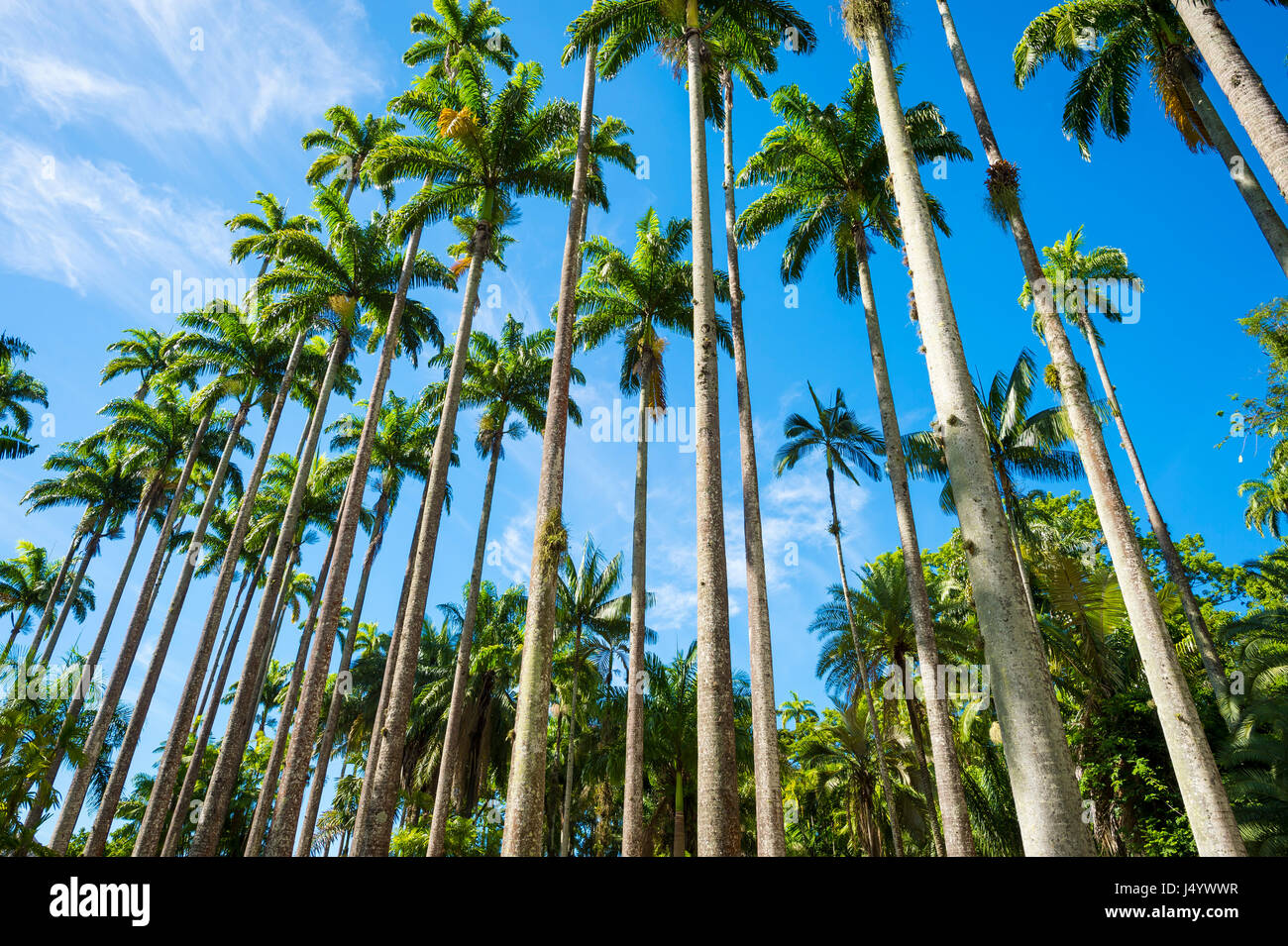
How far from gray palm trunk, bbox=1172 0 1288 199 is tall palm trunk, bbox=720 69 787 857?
922 cm

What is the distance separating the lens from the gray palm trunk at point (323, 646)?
14688mm

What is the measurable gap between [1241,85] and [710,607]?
35.9 ft

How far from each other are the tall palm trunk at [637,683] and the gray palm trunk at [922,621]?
23.4 ft

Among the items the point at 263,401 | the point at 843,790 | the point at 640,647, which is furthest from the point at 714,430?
the point at 263,401

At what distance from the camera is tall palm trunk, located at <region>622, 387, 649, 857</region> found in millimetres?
17281

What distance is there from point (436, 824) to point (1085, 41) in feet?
86.5

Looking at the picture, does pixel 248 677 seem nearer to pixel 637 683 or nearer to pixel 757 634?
pixel 637 683

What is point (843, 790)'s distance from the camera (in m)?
28.0

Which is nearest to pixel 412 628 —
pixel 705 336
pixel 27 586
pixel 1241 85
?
pixel 705 336

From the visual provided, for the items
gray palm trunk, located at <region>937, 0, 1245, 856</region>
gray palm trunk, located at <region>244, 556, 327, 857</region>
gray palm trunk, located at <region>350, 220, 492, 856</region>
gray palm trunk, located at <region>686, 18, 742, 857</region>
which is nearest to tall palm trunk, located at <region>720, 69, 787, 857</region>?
gray palm trunk, located at <region>686, 18, 742, 857</region>

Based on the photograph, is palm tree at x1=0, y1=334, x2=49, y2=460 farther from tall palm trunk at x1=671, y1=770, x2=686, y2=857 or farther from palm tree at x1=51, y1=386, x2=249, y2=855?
tall palm trunk at x1=671, y1=770, x2=686, y2=857

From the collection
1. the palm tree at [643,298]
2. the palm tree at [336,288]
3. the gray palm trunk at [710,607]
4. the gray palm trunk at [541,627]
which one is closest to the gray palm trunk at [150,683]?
the palm tree at [336,288]

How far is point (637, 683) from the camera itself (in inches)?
708

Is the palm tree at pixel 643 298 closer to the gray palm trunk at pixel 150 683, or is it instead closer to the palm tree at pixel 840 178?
the palm tree at pixel 840 178
